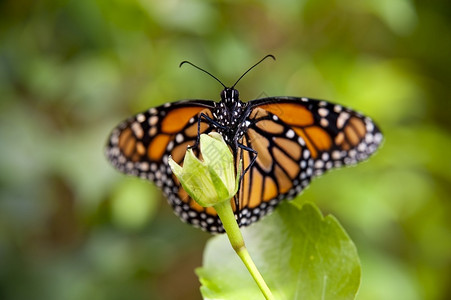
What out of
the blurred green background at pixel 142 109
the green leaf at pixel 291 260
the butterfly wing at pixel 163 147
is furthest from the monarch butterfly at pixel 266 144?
the blurred green background at pixel 142 109

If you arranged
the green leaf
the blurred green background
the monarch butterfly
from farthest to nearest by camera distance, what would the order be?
the blurred green background
the monarch butterfly
the green leaf

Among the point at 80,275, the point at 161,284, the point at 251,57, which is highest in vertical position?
the point at 251,57

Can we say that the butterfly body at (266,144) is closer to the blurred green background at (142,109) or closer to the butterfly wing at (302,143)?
the butterfly wing at (302,143)

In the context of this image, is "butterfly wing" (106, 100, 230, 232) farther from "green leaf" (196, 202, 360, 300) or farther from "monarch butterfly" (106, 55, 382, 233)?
"green leaf" (196, 202, 360, 300)

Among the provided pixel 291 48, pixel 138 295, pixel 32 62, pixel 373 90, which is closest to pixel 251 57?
pixel 291 48

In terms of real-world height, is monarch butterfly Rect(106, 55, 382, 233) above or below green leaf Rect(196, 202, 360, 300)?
above

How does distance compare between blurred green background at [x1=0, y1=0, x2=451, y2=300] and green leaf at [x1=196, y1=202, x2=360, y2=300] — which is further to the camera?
blurred green background at [x1=0, y1=0, x2=451, y2=300]

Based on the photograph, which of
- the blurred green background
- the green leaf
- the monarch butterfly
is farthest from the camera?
the blurred green background

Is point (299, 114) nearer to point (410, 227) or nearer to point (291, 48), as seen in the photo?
point (291, 48)

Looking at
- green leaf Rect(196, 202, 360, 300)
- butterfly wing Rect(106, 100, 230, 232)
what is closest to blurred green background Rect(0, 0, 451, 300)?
butterfly wing Rect(106, 100, 230, 232)
